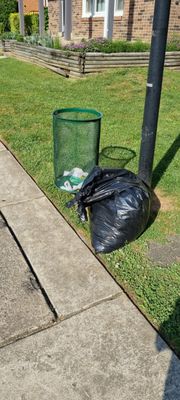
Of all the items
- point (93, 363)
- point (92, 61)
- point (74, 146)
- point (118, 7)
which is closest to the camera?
point (93, 363)

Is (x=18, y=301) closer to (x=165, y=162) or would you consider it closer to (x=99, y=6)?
(x=165, y=162)

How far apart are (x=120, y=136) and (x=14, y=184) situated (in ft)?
6.82

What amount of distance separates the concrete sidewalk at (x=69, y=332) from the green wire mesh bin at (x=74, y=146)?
95 centimetres

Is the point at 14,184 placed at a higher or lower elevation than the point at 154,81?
lower

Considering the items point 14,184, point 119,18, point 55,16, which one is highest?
point 55,16

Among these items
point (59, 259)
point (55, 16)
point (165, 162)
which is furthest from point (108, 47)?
point (59, 259)

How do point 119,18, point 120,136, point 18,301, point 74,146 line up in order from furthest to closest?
point 119,18, point 120,136, point 74,146, point 18,301

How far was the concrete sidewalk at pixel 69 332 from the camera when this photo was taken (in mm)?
1746

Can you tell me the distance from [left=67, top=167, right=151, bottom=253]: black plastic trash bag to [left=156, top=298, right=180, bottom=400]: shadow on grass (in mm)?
659

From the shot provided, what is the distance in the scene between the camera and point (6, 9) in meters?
23.8

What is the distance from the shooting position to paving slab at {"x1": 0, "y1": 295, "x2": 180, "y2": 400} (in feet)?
5.65

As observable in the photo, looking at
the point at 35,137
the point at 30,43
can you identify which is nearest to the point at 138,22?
the point at 30,43

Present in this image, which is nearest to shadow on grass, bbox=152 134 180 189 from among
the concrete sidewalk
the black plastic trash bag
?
the black plastic trash bag

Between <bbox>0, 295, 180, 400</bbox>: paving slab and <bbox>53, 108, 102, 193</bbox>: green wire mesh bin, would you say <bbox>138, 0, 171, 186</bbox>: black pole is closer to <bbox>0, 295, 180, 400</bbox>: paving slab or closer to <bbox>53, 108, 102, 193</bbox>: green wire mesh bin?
<bbox>53, 108, 102, 193</bbox>: green wire mesh bin
